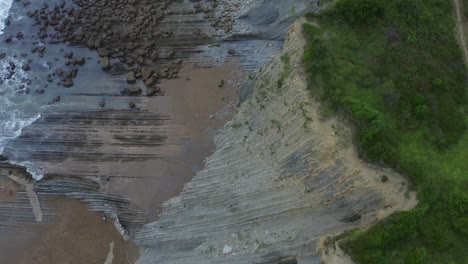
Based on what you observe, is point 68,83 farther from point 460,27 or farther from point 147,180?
point 460,27

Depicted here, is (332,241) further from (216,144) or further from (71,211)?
(71,211)

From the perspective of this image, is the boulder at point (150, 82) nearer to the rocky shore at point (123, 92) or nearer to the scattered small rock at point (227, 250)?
the rocky shore at point (123, 92)

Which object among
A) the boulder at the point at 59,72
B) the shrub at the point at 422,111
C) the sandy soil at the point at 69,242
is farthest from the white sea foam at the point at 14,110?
the shrub at the point at 422,111

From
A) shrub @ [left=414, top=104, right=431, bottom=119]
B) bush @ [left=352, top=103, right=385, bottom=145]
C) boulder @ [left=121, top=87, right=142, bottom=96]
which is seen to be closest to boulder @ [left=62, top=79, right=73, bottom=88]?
boulder @ [left=121, top=87, right=142, bottom=96]

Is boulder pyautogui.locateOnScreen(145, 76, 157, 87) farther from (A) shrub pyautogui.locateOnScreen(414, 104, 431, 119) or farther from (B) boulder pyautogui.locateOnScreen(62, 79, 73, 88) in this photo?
(A) shrub pyautogui.locateOnScreen(414, 104, 431, 119)

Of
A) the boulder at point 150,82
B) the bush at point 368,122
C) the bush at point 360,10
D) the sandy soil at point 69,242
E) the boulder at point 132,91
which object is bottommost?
the sandy soil at point 69,242

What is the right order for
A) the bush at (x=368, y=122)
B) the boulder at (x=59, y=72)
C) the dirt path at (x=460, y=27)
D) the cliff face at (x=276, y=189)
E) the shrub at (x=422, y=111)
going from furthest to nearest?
1. the boulder at (x=59, y=72)
2. the dirt path at (x=460, y=27)
3. the shrub at (x=422, y=111)
4. the bush at (x=368, y=122)
5. the cliff face at (x=276, y=189)

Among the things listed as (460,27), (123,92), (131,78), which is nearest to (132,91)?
(123,92)
